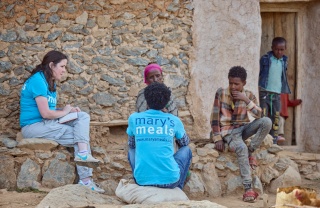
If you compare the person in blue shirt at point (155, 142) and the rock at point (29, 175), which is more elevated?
the person in blue shirt at point (155, 142)

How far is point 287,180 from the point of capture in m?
8.56

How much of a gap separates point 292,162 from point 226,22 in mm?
1922

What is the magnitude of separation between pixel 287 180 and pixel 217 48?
190cm

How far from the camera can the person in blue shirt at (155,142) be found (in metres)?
6.64

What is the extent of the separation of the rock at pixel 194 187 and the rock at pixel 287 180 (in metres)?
0.93

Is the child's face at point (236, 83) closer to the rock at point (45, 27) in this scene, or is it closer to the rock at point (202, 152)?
the rock at point (202, 152)

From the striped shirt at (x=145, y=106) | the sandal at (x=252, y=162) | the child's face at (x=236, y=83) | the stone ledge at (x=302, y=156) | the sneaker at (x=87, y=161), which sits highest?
the child's face at (x=236, y=83)

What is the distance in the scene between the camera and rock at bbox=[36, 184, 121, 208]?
6500mm

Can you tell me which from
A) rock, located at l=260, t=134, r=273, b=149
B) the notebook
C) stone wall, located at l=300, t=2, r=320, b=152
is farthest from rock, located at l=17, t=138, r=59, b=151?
stone wall, located at l=300, t=2, r=320, b=152

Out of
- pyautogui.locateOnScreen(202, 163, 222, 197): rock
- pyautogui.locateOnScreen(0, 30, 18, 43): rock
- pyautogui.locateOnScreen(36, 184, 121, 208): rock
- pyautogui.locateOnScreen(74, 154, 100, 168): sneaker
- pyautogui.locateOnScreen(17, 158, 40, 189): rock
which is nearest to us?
pyautogui.locateOnScreen(36, 184, 121, 208): rock

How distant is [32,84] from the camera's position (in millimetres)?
7754

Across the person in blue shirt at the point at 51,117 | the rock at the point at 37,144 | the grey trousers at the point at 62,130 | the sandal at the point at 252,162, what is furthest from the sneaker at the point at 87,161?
the sandal at the point at 252,162

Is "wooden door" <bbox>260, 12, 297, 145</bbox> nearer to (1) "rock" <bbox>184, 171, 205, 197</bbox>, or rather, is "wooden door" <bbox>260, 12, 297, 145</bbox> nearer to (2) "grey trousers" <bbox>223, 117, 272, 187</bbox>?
(2) "grey trousers" <bbox>223, 117, 272, 187</bbox>

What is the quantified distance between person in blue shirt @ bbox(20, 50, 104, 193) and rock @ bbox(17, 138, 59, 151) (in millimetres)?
85
